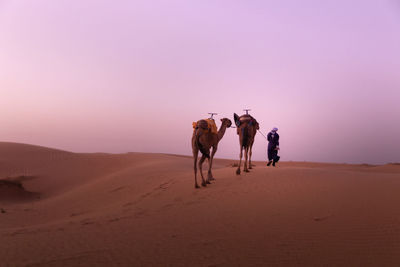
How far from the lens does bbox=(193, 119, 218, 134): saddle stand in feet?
33.2

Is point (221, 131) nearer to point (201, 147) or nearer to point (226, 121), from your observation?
point (226, 121)

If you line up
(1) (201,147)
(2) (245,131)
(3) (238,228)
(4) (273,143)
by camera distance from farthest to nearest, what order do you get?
(4) (273,143)
(2) (245,131)
(1) (201,147)
(3) (238,228)

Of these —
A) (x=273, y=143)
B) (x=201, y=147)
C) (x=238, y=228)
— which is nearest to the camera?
(x=238, y=228)

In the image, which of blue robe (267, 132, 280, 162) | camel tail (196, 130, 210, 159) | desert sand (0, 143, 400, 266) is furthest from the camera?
blue robe (267, 132, 280, 162)

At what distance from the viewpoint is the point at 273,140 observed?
15.2 metres

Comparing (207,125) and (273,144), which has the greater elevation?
(207,125)

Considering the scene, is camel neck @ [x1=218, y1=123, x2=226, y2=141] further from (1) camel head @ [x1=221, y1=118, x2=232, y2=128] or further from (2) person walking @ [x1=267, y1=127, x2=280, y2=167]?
(2) person walking @ [x1=267, y1=127, x2=280, y2=167]

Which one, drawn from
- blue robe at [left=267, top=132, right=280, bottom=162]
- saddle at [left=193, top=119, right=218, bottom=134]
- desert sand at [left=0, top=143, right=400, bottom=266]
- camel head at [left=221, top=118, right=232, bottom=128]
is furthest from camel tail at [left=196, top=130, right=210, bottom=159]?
blue robe at [left=267, top=132, right=280, bottom=162]

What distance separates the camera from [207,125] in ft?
33.9

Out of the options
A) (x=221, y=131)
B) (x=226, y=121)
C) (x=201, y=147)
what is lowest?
(x=201, y=147)

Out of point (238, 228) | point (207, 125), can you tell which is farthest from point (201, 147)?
point (238, 228)

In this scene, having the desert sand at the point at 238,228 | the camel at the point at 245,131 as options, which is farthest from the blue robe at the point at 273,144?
the desert sand at the point at 238,228

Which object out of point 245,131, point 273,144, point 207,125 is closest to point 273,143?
point 273,144

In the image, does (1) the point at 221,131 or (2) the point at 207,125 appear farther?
(1) the point at 221,131
